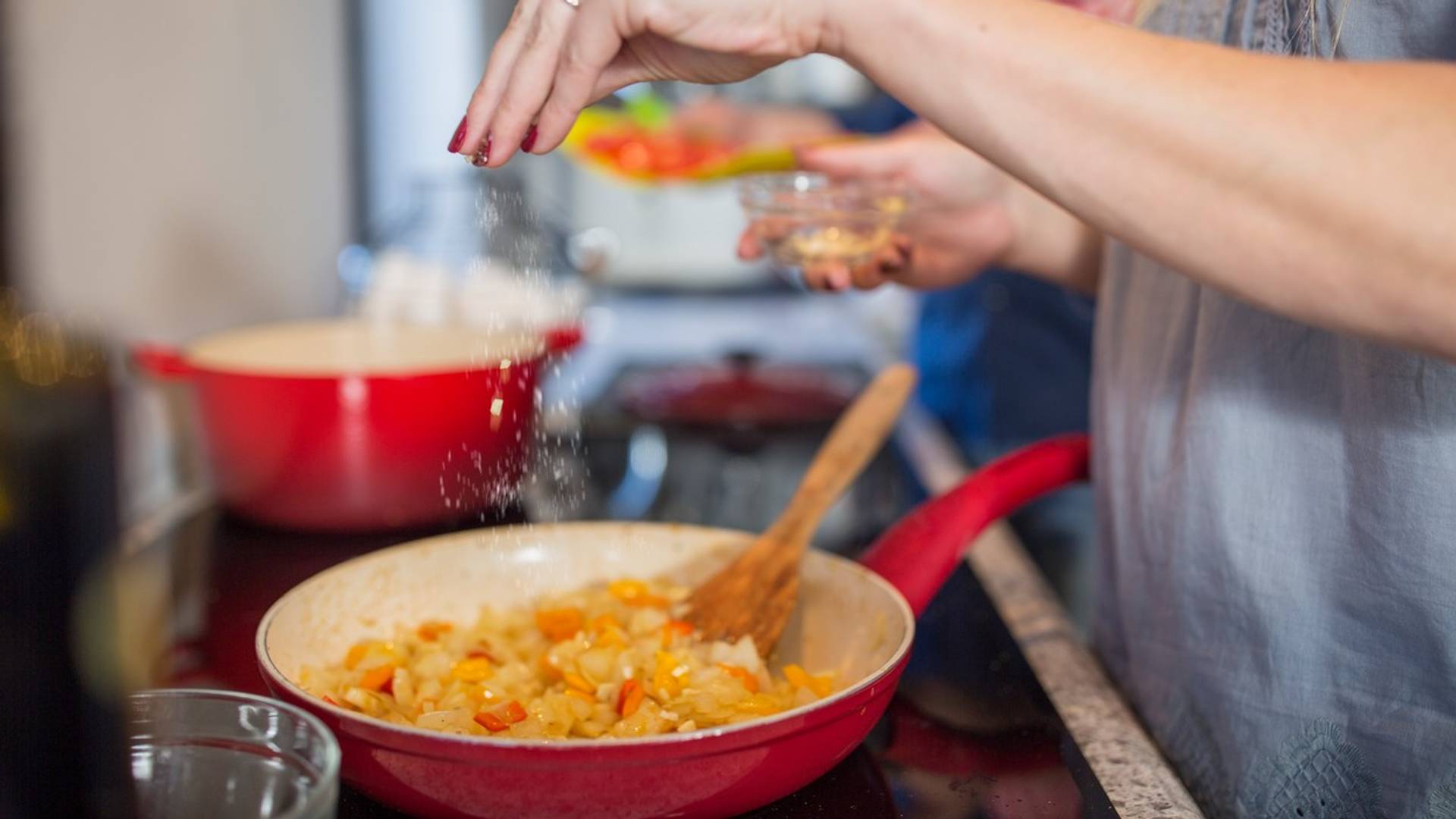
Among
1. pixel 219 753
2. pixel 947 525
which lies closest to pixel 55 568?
pixel 219 753

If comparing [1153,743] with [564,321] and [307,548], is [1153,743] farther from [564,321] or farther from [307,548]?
[564,321]

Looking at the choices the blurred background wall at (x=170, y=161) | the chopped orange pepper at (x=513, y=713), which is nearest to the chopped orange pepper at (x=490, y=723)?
the chopped orange pepper at (x=513, y=713)

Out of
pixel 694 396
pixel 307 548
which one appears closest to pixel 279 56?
pixel 694 396

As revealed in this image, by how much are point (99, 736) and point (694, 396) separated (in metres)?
1.28

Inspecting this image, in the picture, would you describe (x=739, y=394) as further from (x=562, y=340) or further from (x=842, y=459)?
(x=842, y=459)

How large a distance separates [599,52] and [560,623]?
380mm

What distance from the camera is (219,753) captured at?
19.6 inches

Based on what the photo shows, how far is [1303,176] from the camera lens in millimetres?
521

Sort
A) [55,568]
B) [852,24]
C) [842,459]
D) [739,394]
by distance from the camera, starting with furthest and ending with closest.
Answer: [739,394]
[842,459]
[852,24]
[55,568]

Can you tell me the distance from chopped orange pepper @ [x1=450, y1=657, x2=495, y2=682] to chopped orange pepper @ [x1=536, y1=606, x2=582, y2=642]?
0.23 ft

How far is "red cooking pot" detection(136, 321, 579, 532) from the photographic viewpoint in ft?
3.51

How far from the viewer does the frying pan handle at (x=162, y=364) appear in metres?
1.11

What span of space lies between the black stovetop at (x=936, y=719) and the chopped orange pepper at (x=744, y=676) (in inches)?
2.7

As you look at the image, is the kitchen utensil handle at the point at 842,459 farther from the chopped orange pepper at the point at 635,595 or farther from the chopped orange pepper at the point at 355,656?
the chopped orange pepper at the point at 355,656
